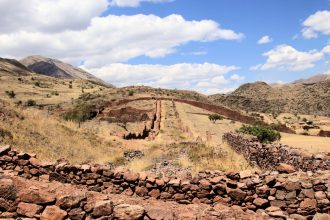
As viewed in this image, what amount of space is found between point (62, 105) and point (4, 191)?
159 feet

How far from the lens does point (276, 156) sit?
1416 centimetres

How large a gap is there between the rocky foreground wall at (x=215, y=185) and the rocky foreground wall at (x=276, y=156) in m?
3.25

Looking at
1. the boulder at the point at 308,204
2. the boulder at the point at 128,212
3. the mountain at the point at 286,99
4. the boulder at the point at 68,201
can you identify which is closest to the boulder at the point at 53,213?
the boulder at the point at 68,201

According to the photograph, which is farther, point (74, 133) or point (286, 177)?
point (74, 133)

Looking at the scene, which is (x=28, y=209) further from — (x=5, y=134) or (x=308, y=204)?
(x=5, y=134)

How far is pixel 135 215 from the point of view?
7.12 m

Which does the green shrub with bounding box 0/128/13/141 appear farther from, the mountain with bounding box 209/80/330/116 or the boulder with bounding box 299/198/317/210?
the mountain with bounding box 209/80/330/116

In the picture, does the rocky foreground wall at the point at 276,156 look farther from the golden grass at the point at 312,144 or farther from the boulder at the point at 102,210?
the boulder at the point at 102,210

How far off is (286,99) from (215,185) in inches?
3928

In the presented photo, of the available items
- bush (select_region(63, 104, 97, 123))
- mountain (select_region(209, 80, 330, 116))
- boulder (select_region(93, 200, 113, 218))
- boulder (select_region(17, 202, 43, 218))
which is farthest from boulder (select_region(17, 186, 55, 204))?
mountain (select_region(209, 80, 330, 116))

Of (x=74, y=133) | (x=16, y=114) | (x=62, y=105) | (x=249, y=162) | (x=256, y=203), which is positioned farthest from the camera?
(x=62, y=105)

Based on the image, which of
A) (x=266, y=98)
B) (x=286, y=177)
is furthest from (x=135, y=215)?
(x=266, y=98)

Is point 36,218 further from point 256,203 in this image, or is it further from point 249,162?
point 249,162

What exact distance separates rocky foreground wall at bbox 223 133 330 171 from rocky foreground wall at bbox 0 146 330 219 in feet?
10.7
